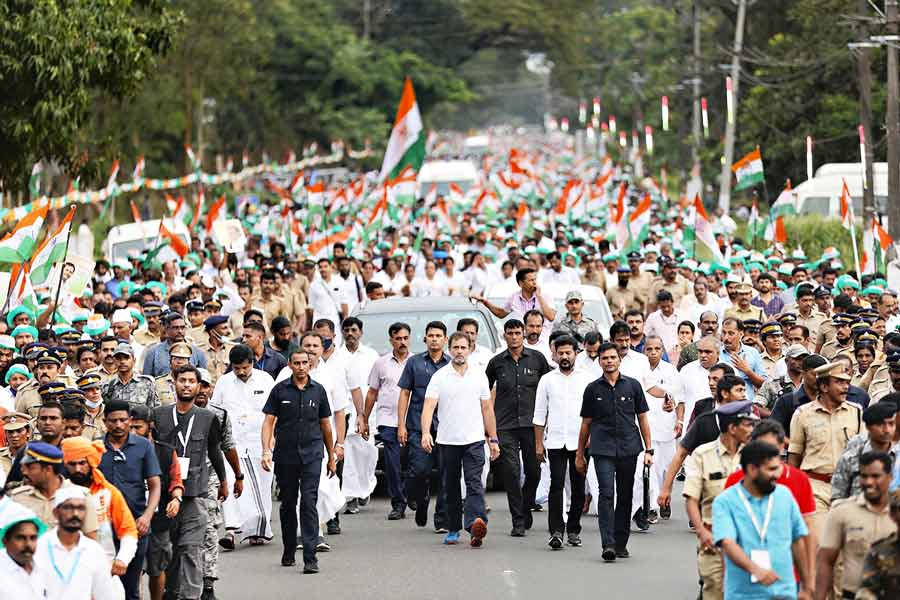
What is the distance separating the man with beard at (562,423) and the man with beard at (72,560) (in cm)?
597

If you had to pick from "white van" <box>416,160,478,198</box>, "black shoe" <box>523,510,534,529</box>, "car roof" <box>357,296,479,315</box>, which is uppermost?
"white van" <box>416,160,478,198</box>

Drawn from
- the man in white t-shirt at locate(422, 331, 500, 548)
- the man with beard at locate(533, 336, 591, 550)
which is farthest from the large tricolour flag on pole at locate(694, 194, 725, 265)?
the man in white t-shirt at locate(422, 331, 500, 548)

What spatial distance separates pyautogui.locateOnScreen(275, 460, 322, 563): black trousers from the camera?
13.1 metres

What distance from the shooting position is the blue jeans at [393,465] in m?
15.8

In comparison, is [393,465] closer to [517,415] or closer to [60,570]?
[517,415]

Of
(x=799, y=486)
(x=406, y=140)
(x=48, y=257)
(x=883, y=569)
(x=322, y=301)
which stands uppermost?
(x=406, y=140)

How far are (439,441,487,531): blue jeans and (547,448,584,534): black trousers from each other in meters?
0.53

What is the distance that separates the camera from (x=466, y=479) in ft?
46.3

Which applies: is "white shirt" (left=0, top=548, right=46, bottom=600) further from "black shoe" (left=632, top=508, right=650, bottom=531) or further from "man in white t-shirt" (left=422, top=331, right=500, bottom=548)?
"black shoe" (left=632, top=508, right=650, bottom=531)

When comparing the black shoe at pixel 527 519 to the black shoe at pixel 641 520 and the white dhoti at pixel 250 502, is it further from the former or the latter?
the white dhoti at pixel 250 502

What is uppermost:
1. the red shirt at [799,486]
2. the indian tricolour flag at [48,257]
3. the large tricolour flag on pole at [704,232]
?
the large tricolour flag on pole at [704,232]

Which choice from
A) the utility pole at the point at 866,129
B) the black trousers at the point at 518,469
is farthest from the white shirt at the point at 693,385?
Answer: the utility pole at the point at 866,129

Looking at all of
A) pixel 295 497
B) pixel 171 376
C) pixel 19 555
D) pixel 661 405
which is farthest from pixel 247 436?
pixel 19 555

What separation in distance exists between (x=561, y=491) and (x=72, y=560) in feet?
20.4
